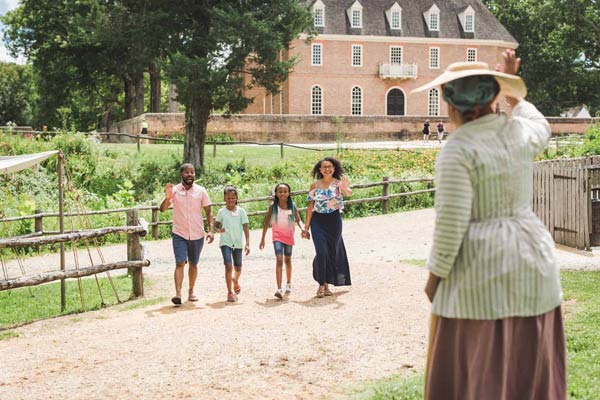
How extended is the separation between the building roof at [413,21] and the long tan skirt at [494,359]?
5075 cm

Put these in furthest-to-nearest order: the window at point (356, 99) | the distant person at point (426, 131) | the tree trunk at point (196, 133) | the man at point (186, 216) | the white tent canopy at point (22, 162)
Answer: the window at point (356, 99)
the distant person at point (426, 131)
the tree trunk at point (196, 133)
the white tent canopy at point (22, 162)
the man at point (186, 216)

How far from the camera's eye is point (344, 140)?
42062 mm

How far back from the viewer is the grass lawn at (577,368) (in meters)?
5.61

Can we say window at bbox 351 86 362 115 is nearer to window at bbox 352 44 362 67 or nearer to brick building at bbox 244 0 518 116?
brick building at bbox 244 0 518 116

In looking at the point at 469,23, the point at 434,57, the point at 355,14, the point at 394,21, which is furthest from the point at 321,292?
the point at 469,23

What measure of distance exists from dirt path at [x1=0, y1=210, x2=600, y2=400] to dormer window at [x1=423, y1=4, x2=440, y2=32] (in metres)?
46.1

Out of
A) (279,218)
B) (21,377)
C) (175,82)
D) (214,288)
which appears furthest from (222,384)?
(175,82)

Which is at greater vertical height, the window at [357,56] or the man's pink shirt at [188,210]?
the window at [357,56]

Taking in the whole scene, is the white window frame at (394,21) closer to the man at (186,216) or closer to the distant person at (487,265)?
the man at (186,216)

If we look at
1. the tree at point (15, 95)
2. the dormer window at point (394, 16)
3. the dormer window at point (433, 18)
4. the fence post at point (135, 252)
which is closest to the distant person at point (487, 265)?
the fence post at point (135, 252)

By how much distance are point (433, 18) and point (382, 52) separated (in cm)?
463

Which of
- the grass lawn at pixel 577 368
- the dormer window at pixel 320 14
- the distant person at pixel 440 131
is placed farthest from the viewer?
the dormer window at pixel 320 14

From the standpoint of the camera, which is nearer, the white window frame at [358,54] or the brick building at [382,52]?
the brick building at [382,52]

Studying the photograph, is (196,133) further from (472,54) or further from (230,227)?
(472,54)
